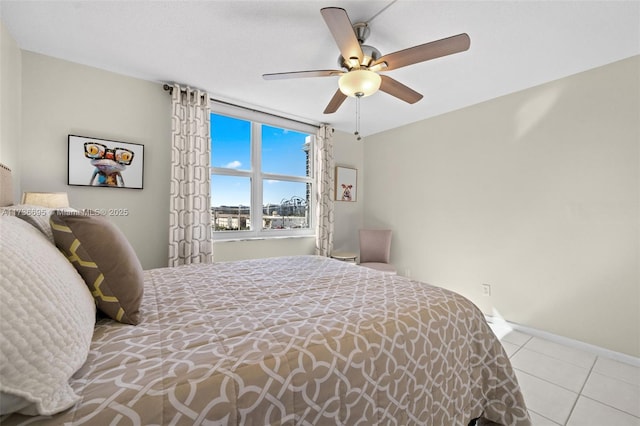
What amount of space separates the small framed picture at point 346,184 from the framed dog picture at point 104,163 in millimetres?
2568

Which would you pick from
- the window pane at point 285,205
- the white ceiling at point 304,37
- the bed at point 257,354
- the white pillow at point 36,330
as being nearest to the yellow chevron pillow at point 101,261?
the bed at point 257,354

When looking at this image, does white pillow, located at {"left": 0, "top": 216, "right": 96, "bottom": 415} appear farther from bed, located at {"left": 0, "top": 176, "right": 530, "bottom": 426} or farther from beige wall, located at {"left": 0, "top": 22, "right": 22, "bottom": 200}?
beige wall, located at {"left": 0, "top": 22, "right": 22, "bottom": 200}

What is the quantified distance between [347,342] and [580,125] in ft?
9.48

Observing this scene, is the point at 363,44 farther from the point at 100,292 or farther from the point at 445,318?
the point at 100,292

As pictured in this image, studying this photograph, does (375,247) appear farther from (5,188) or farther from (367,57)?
(5,188)

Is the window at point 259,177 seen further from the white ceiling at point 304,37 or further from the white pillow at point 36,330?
the white pillow at point 36,330

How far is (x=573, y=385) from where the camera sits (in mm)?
1818

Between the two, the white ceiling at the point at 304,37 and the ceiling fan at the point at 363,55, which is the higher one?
the white ceiling at the point at 304,37

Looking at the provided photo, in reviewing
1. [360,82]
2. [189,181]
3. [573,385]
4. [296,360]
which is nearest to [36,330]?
[296,360]

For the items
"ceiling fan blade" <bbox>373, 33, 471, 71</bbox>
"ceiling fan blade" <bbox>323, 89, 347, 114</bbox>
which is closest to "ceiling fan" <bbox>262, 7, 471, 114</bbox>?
"ceiling fan blade" <bbox>373, 33, 471, 71</bbox>

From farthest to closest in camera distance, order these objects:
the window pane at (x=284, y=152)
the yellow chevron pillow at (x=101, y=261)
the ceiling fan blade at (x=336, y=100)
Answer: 1. the window pane at (x=284, y=152)
2. the ceiling fan blade at (x=336, y=100)
3. the yellow chevron pillow at (x=101, y=261)

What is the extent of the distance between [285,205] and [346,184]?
1076mm

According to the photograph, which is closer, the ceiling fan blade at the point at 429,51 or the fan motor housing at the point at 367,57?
the ceiling fan blade at the point at 429,51

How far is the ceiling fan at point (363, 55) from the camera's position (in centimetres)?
147
